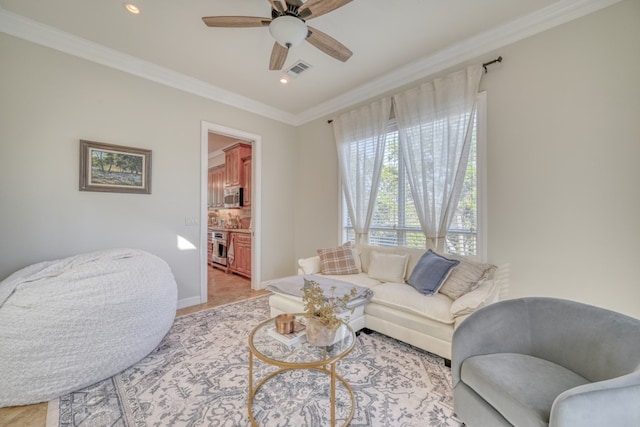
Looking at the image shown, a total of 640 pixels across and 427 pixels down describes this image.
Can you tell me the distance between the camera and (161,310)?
227 cm

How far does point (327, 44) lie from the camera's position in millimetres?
2246

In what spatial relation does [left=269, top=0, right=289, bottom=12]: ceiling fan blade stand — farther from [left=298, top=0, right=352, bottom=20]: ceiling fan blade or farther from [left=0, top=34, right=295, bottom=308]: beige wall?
[left=0, top=34, right=295, bottom=308]: beige wall

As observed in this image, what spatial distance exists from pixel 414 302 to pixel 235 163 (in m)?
4.65

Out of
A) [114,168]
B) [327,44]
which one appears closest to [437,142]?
[327,44]

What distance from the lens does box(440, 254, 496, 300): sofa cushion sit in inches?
90.8

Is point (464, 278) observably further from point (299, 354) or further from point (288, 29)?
point (288, 29)

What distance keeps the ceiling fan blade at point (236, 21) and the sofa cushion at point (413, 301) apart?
2.58 m

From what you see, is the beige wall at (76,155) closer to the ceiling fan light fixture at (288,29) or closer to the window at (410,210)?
the ceiling fan light fixture at (288,29)

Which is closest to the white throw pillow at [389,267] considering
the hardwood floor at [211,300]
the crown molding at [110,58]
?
the hardwood floor at [211,300]

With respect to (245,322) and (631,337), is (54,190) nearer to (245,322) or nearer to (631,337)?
(245,322)

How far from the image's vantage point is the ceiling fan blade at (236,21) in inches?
77.3

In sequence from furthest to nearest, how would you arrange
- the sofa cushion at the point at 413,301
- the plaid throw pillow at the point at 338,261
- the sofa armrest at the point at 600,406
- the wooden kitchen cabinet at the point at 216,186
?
the wooden kitchen cabinet at the point at 216,186 → the plaid throw pillow at the point at 338,261 → the sofa cushion at the point at 413,301 → the sofa armrest at the point at 600,406

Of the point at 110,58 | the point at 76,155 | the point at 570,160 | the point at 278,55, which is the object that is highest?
the point at 110,58

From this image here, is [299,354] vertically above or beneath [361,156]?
beneath
